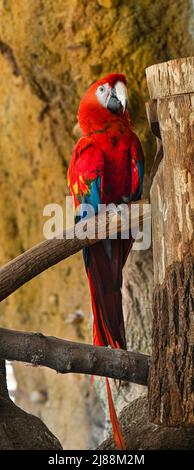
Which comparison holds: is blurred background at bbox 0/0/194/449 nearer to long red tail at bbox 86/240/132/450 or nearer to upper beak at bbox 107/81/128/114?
upper beak at bbox 107/81/128/114

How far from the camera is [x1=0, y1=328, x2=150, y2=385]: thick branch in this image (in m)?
2.04

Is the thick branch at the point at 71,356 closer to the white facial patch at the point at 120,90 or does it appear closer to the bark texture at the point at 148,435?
the bark texture at the point at 148,435

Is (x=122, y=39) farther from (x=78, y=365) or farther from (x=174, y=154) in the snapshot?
(x=78, y=365)

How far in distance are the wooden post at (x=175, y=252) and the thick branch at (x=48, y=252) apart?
13cm

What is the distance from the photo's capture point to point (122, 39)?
2.80 metres

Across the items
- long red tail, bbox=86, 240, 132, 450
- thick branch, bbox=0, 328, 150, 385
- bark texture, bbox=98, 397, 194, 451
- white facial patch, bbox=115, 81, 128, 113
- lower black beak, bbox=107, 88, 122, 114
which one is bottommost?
bark texture, bbox=98, 397, 194, 451

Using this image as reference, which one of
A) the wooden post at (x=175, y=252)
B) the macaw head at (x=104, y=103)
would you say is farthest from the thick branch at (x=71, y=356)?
the macaw head at (x=104, y=103)

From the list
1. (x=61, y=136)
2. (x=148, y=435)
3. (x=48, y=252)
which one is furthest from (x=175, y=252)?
(x=61, y=136)

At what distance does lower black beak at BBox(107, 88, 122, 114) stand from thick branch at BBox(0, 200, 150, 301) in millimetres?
342

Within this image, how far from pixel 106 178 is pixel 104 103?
0.67ft

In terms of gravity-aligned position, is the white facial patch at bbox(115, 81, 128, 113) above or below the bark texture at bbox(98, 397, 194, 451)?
above

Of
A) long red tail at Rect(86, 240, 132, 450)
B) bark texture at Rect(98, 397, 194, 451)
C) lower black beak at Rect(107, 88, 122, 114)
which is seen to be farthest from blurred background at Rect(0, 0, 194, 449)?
bark texture at Rect(98, 397, 194, 451)

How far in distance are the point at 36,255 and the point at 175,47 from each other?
107 cm

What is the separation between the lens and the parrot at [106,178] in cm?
229
